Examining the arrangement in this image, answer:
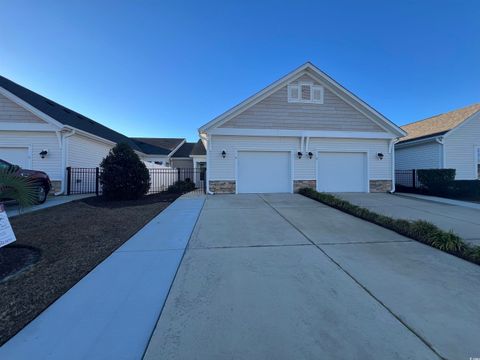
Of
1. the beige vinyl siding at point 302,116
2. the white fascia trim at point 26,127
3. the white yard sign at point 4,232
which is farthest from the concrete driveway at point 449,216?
the white fascia trim at point 26,127

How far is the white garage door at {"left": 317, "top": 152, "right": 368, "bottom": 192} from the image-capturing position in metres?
12.1

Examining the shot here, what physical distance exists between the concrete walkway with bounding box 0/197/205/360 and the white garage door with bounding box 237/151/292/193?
7.81 metres

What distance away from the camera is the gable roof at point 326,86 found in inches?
437

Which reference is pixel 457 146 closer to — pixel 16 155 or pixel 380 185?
pixel 380 185

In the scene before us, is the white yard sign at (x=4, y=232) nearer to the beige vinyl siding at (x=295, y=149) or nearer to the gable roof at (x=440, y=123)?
the beige vinyl siding at (x=295, y=149)

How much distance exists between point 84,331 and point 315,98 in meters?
12.6

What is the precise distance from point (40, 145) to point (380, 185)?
57.5ft

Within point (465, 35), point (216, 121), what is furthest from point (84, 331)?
point (465, 35)

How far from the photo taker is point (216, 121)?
11016mm

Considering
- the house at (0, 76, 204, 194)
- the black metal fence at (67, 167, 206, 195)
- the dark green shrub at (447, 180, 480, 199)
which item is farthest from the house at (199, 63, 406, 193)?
the house at (0, 76, 204, 194)

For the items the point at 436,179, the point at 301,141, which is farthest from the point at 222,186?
the point at 436,179

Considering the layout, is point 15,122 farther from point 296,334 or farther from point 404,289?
point 404,289

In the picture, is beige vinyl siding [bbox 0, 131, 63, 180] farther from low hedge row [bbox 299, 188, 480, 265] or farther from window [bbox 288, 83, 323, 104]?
low hedge row [bbox 299, 188, 480, 265]

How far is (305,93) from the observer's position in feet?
39.0
